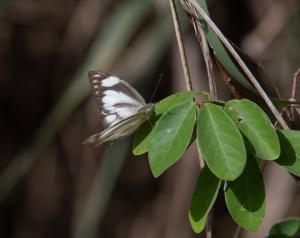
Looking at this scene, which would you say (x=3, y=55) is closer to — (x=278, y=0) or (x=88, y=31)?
(x=88, y=31)

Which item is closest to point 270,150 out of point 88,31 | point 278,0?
point 278,0

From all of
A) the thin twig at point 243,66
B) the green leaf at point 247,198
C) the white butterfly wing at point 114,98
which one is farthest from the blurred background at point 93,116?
the green leaf at point 247,198

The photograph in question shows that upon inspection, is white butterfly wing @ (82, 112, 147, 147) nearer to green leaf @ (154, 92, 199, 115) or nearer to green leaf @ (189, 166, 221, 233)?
green leaf @ (154, 92, 199, 115)

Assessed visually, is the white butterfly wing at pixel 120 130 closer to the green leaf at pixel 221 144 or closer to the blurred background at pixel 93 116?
the green leaf at pixel 221 144

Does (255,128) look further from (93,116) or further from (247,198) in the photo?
(93,116)

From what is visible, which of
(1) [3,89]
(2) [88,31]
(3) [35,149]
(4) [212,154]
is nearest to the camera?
(4) [212,154]
